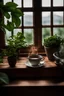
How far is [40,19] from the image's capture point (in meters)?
3.25

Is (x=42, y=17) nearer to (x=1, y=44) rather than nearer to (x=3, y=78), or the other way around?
(x=1, y=44)

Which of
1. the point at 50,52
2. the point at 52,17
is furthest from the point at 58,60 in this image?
the point at 52,17

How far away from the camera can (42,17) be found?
3.28m

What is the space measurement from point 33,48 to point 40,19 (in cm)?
40

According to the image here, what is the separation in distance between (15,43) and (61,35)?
27.5 inches

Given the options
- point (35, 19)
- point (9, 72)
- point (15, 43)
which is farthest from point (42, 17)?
point (9, 72)

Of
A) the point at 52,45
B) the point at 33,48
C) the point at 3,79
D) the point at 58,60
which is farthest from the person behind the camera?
the point at 33,48

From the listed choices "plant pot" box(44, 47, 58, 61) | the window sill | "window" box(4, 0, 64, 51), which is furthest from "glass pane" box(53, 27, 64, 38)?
the window sill

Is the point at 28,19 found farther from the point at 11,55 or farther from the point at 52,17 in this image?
the point at 11,55

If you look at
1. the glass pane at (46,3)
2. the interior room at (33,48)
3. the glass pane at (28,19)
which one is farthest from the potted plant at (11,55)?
the glass pane at (46,3)

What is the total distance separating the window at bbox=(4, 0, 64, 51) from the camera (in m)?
3.24

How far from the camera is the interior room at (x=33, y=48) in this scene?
8.55 ft

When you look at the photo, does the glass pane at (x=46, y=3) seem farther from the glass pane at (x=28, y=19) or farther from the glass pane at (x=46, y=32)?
the glass pane at (x=46, y=32)
